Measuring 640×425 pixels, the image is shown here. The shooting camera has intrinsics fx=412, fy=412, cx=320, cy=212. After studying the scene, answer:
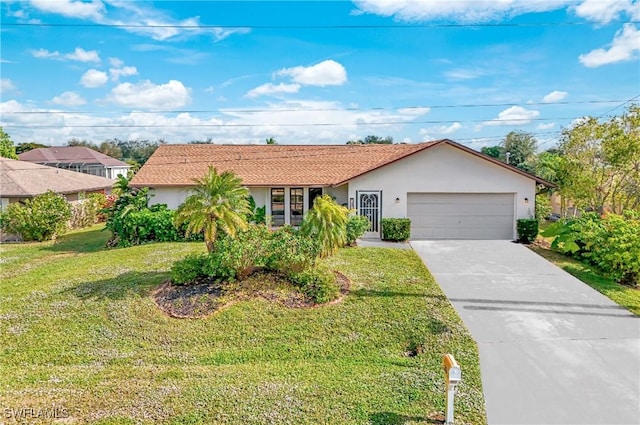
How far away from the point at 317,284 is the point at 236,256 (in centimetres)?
210

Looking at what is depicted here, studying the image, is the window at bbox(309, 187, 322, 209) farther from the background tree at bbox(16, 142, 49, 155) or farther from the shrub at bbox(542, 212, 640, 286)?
the background tree at bbox(16, 142, 49, 155)

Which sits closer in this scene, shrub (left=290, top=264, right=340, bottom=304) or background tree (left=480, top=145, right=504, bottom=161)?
shrub (left=290, top=264, right=340, bottom=304)

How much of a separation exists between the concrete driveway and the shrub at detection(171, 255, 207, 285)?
6.39m

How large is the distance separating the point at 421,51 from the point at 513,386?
16781mm

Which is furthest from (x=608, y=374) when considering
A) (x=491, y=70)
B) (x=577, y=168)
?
(x=491, y=70)

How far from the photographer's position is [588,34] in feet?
53.7

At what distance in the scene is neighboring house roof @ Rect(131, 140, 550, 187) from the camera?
19.6 m

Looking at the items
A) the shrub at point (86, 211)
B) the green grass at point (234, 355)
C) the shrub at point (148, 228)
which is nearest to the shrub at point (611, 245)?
the green grass at point (234, 355)

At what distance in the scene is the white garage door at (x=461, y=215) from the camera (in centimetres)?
1748

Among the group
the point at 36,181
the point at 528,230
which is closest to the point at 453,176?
the point at 528,230

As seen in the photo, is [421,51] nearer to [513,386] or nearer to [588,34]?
[588,34]

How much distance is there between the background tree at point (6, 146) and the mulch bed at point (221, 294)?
4408 cm

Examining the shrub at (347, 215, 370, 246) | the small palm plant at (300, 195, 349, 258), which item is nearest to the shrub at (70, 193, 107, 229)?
the shrub at (347, 215, 370, 246)

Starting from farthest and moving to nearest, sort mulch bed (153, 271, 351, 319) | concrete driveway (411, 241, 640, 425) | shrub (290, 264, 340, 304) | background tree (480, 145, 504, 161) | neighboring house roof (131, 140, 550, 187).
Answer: background tree (480, 145, 504, 161) → neighboring house roof (131, 140, 550, 187) → shrub (290, 264, 340, 304) → mulch bed (153, 271, 351, 319) → concrete driveway (411, 241, 640, 425)
